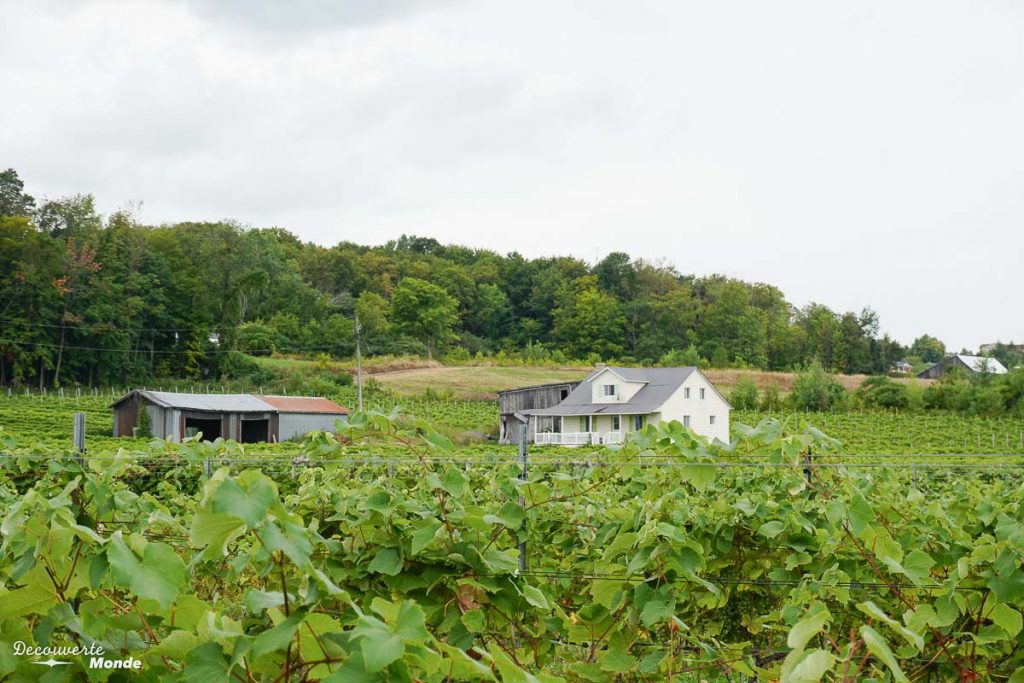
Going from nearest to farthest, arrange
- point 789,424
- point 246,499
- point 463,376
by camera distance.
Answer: point 246,499 < point 789,424 < point 463,376

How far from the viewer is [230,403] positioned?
35.9m

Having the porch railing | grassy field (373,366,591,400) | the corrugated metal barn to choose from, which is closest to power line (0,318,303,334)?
grassy field (373,366,591,400)

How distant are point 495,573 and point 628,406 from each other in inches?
1421

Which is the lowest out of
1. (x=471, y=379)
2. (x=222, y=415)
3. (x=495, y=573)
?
(x=222, y=415)

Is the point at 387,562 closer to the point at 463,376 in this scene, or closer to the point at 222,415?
the point at 222,415

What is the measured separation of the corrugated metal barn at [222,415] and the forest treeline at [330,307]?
61.4 ft

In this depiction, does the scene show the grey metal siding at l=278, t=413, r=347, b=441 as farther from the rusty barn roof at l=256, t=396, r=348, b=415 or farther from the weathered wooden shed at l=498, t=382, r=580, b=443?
the weathered wooden shed at l=498, t=382, r=580, b=443

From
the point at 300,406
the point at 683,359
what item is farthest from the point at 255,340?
the point at 683,359

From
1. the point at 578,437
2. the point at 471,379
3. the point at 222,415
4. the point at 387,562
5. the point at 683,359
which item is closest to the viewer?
the point at 387,562

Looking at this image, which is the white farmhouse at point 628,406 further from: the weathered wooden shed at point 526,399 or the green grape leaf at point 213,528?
the green grape leaf at point 213,528

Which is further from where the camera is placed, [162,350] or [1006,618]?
[162,350]

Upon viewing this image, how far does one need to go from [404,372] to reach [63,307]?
2059 cm

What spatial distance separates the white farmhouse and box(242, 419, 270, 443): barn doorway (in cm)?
1122

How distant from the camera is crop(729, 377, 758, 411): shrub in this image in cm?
5109
